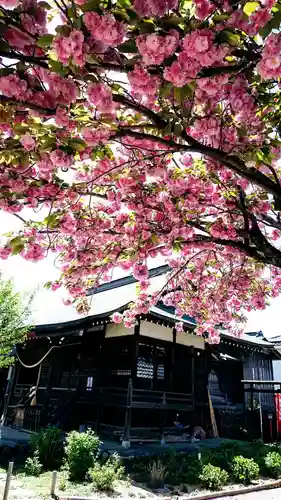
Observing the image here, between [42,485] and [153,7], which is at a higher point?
[153,7]

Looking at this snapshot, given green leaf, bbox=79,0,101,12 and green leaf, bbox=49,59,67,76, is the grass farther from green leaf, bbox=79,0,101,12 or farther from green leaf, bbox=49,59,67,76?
green leaf, bbox=79,0,101,12

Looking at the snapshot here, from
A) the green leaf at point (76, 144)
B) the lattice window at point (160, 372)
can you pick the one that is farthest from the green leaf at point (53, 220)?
the lattice window at point (160, 372)

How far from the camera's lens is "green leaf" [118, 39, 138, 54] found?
225 centimetres

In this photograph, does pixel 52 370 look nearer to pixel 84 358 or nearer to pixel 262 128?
pixel 84 358

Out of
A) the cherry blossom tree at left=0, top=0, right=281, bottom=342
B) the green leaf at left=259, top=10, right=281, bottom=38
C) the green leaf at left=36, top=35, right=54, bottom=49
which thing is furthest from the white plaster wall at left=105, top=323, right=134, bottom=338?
the green leaf at left=259, top=10, right=281, bottom=38

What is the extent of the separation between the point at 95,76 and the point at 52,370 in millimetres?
12061

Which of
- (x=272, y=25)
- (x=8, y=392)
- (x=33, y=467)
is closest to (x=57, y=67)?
(x=272, y=25)

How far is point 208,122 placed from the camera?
121 inches

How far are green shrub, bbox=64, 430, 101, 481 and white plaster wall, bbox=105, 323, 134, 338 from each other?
156 inches

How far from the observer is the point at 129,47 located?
2254 millimetres

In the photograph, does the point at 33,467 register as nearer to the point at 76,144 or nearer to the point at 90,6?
the point at 76,144

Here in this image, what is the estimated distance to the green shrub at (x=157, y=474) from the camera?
6785mm

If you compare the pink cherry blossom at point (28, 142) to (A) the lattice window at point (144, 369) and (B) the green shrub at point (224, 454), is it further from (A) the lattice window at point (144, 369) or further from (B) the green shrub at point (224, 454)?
(A) the lattice window at point (144, 369)

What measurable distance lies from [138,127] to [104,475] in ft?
20.2
